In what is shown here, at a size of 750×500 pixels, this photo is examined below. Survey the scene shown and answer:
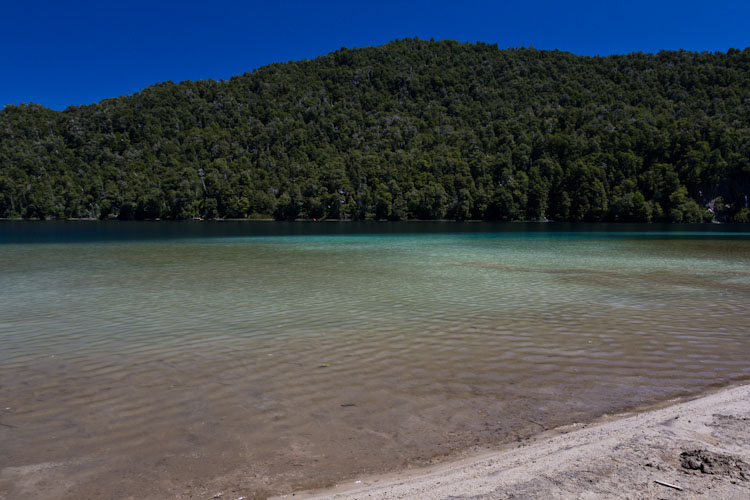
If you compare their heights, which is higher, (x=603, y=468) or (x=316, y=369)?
(x=603, y=468)

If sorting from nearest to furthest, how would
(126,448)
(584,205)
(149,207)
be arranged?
1. (126,448)
2. (584,205)
3. (149,207)

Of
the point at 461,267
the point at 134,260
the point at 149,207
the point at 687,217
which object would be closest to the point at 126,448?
the point at 461,267

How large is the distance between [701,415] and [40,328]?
584 inches

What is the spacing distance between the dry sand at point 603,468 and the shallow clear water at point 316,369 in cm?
55

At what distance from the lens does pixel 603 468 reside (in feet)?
16.7

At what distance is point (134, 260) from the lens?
33.3m

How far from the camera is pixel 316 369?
961cm

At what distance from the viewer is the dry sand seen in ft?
15.2

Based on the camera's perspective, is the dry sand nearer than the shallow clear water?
Yes

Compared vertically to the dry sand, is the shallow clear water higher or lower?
lower

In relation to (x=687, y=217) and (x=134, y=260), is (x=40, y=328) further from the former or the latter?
(x=687, y=217)

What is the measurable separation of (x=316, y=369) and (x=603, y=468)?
5691 millimetres

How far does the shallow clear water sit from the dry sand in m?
0.55

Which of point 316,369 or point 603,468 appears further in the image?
point 316,369
